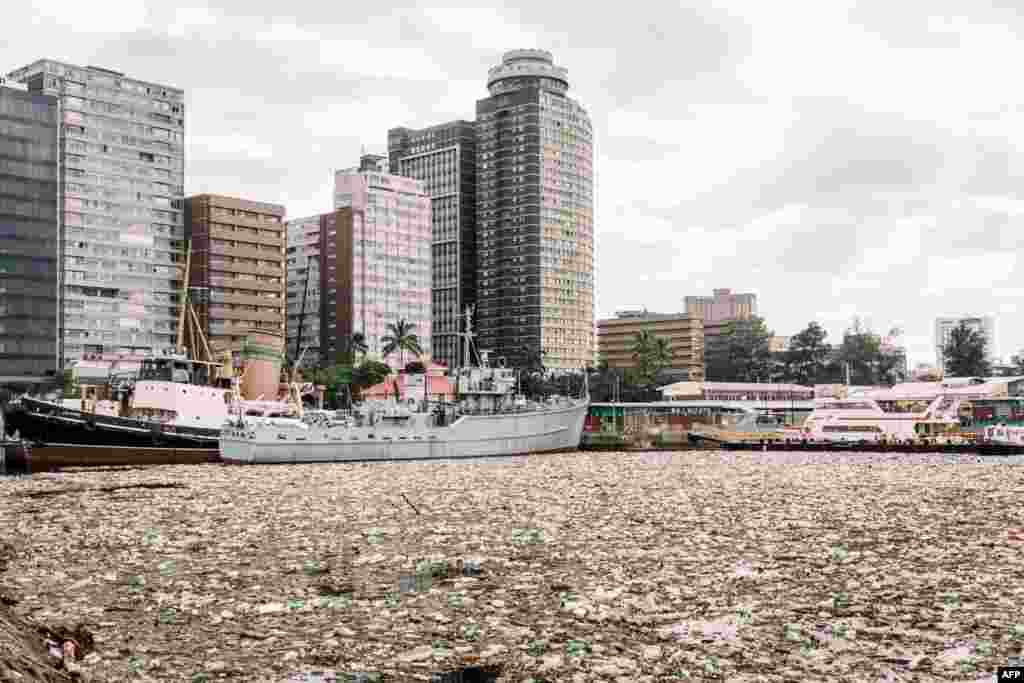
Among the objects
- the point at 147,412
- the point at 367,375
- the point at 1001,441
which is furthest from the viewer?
the point at 367,375

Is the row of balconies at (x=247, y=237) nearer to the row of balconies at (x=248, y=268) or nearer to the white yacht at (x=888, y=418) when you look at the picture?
the row of balconies at (x=248, y=268)

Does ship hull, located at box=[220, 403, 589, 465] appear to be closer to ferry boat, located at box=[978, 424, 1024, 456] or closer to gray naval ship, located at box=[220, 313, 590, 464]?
gray naval ship, located at box=[220, 313, 590, 464]

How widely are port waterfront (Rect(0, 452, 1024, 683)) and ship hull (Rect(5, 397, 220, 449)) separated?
3211 cm

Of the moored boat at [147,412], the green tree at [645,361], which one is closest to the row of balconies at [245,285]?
the green tree at [645,361]

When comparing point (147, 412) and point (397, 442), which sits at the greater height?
point (147, 412)

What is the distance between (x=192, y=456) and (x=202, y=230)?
4832 inches

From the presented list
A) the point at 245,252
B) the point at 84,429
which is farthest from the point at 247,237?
the point at 84,429

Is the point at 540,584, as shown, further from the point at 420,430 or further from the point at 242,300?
the point at 242,300

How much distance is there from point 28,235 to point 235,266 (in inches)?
1516

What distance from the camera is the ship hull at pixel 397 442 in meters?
66.1

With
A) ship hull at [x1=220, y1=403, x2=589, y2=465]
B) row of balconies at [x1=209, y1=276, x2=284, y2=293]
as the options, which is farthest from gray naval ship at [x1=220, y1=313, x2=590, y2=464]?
row of balconies at [x1=209, y1=276, x2=284, y2=293]

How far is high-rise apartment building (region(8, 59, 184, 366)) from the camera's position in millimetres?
164875

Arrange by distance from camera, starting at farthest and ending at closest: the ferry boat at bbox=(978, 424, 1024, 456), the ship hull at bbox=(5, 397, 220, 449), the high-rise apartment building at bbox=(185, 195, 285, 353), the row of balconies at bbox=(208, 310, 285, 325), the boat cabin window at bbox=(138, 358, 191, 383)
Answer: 1. the high-rise apartment building at bbox=(185, 195, 285, 353)
2. the row of balconies at bbox=(208, 310, 285, 325)
3. the ferry boat at bbox=(978, 424, 1024, 456)
4. the boat cabin window at bbox=(138, 358, 191, 383)
5. the ship hull at bbox=(5, 397, 220, 449)

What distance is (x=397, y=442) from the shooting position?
71.7 meters
